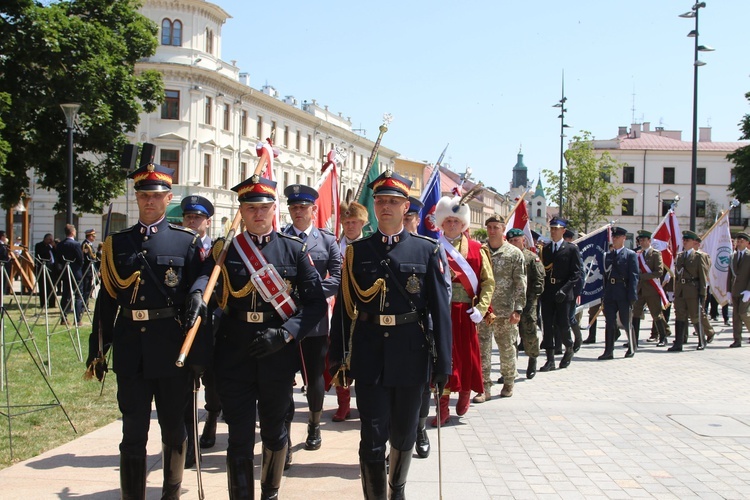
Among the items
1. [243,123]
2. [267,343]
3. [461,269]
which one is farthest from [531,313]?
[243,123]

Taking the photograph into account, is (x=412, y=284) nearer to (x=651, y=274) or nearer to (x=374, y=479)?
(x=374, y=479)

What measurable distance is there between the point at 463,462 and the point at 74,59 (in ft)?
74.2

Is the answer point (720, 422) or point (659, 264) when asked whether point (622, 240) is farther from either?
point (720, 422)

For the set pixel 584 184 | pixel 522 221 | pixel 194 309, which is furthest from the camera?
pixel 584 184

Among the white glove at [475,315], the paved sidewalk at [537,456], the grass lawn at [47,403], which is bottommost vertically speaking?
the grass lawn at [47,403]

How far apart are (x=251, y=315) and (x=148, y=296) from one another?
69 cm

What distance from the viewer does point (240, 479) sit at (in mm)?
4754

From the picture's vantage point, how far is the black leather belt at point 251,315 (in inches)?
192

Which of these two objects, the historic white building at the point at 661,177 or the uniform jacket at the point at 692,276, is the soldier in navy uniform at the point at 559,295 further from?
the historic white building at the point at 661,177

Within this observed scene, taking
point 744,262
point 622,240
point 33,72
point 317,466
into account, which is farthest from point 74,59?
point 317,466

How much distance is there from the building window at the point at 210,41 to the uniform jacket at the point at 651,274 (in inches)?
1580

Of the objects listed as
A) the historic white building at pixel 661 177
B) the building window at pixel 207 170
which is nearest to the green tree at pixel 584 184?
the building window at pixel 207 170

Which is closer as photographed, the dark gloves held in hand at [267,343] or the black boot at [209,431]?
the dark gloves held in hand at [267,343]

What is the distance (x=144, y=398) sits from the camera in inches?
193
